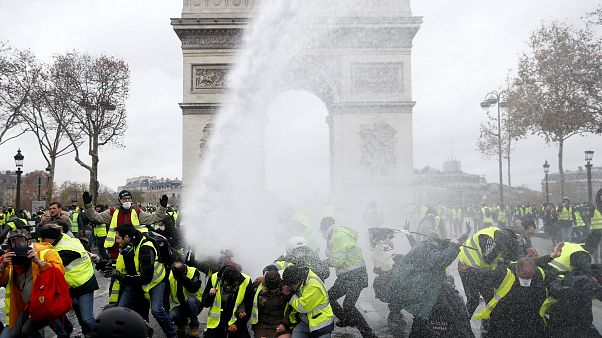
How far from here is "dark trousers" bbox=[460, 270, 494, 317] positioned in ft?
17.3

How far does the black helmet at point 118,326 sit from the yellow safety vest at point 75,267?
340 cm

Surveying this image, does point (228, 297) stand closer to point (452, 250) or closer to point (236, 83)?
point (452, 250)

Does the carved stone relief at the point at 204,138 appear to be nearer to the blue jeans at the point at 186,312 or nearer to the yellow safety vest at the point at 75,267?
the blue jeans at the point at 186,312

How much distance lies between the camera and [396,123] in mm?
23391

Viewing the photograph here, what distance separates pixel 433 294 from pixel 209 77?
67.1 ft

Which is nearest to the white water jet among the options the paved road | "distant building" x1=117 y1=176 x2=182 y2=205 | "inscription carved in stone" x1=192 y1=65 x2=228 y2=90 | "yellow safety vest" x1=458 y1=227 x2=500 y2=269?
the paved road

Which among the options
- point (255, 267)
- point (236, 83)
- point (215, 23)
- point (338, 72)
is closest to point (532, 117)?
point (338, 72)

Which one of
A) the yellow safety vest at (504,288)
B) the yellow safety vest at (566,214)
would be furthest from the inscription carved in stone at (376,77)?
the yellow safety vest at (504,288)

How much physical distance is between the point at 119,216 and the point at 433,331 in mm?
4561

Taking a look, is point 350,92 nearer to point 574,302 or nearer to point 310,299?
point 574,302

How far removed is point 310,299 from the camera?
165 inches

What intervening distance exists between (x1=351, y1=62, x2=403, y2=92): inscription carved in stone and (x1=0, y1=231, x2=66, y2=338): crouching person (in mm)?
20075

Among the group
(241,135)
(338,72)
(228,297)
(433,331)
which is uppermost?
(338,72)

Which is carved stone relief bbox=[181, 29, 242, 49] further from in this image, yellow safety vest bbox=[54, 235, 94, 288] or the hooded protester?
the hooded protester
